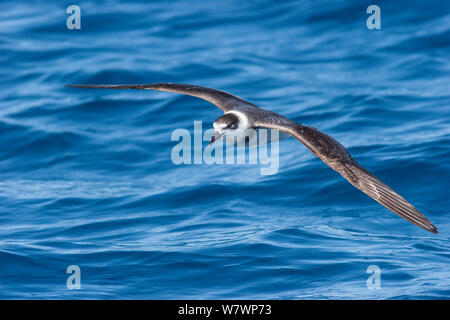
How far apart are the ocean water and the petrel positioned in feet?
4.83

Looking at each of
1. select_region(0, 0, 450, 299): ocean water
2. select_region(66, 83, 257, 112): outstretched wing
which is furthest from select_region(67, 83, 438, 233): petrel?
select_region(0, 0, 450, 299): ocean water

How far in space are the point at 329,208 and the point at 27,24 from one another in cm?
1199

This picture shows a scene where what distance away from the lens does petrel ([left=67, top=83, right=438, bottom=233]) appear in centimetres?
818

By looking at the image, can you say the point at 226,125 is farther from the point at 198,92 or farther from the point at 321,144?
the point at 198,92

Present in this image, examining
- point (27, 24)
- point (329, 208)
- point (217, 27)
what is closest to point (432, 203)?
point (329, 208)

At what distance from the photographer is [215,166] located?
14.0 meters

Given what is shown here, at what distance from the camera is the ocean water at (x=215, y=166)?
10.0m

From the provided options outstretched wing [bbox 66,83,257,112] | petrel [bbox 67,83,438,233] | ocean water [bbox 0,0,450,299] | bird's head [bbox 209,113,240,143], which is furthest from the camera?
outstretched wing [bbox 66,83,257,112]

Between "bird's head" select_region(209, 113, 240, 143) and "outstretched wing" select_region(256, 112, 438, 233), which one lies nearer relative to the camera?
"outstretched wing" select_region(256, 112, 438, 233)

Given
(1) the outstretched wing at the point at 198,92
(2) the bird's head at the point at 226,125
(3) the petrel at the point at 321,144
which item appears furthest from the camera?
(1) the outstretched wing at the point at 198,92

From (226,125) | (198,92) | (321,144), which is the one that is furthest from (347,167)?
(198,92)

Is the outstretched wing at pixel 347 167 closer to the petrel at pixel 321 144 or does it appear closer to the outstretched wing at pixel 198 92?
the petrel at pixel 321 144

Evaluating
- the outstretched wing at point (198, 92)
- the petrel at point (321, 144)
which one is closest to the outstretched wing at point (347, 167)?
the petrel at point (321, 144)

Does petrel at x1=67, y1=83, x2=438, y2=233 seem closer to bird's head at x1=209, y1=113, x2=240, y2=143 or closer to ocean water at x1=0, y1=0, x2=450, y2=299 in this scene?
bird's head at x1=209, y1=113, x2=240, y2=143
